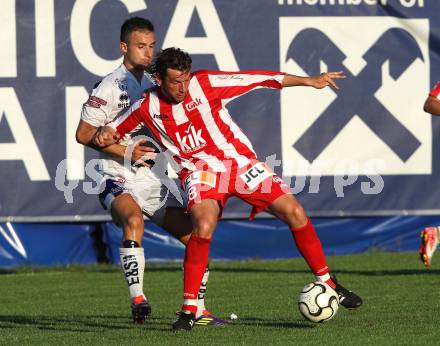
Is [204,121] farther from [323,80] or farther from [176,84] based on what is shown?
[323,80]

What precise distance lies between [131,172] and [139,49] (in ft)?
3.34

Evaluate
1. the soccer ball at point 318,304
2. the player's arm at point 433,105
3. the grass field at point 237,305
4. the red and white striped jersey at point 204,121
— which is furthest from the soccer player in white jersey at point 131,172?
the player's arm at point 433,105

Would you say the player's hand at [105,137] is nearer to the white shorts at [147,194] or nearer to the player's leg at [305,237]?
the white shorts at [147,194]

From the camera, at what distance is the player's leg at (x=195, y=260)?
8352 mm

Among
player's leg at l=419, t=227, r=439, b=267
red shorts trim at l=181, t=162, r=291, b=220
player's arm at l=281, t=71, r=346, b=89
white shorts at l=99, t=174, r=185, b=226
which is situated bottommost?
player's leg at l=419, t=227, r=439, b=267

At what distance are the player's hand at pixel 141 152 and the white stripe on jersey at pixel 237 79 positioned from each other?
0.78m

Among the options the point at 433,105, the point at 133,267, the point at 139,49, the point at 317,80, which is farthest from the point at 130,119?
the point at 433,105

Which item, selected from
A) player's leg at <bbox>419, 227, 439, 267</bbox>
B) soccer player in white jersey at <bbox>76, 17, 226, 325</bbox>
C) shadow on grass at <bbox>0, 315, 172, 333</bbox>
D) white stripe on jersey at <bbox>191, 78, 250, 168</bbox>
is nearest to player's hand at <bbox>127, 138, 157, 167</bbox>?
soccer player in white jersey at <bbox>76, 17, 226, 325</bbox>

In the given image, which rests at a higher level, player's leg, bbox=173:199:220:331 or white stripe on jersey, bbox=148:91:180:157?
white stripe on jersey, bbox=148:91:180:157

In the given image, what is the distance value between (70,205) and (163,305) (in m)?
4.10

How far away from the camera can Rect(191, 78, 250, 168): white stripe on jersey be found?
875 centimetres

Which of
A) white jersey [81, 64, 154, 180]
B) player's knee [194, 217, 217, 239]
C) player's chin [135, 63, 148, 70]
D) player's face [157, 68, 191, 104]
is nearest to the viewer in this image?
player's knee [194, 217, 217, 239]

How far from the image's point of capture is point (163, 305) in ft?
35.4

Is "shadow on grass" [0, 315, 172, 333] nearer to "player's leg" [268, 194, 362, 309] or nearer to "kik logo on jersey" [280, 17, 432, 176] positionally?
"player's leg" [268, 194, 362, 309]
